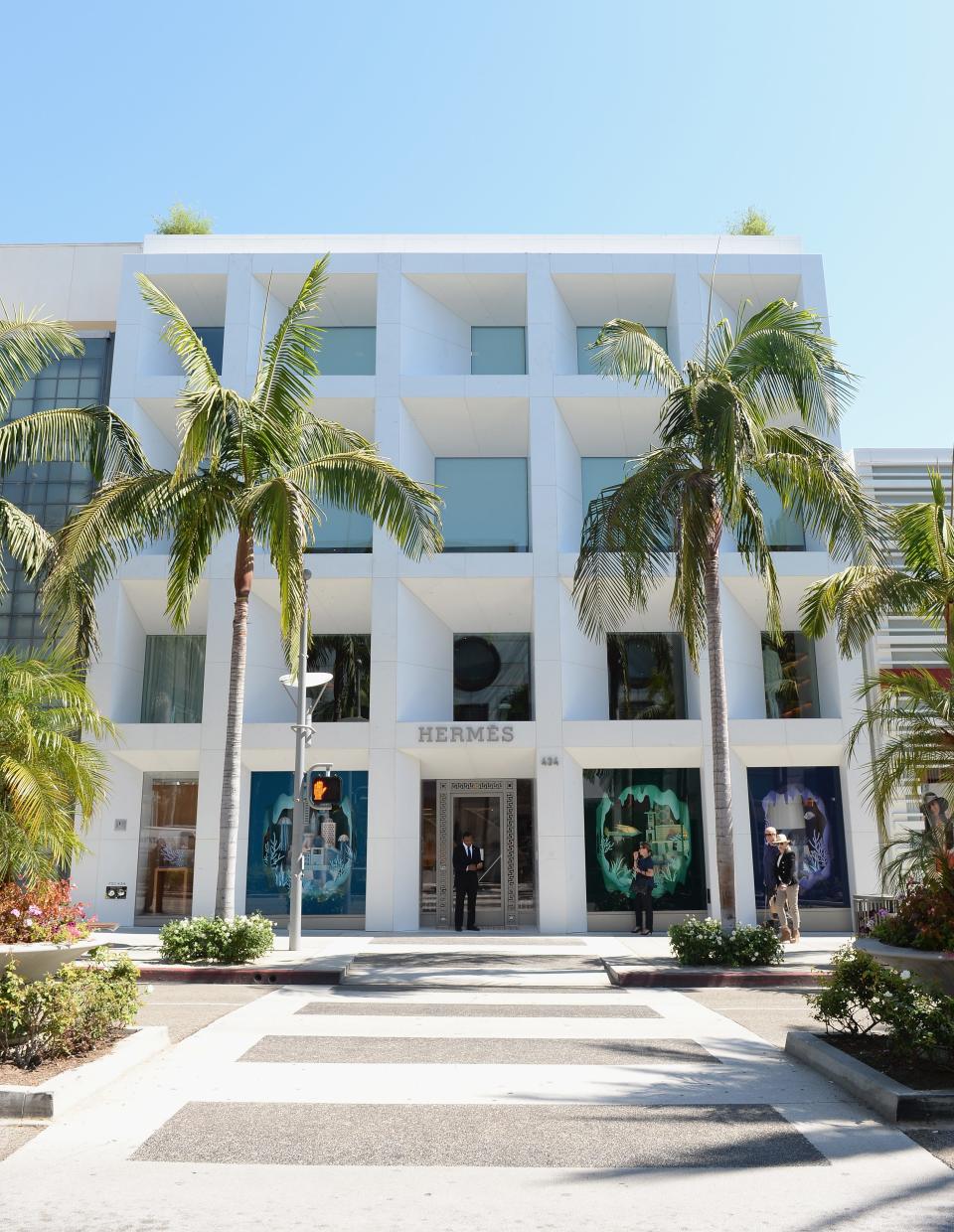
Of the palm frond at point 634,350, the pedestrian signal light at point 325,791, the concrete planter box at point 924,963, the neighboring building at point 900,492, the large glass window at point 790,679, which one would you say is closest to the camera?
the concrete planter box at point 924,963

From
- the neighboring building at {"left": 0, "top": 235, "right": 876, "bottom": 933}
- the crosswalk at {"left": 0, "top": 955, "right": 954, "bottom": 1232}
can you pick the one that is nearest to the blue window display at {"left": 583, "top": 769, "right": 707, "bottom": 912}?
the neighboring building at {"left": 0, "top": 235, "right": 876, "bottom": 933}

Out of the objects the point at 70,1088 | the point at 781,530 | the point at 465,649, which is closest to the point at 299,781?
the point at 465,649

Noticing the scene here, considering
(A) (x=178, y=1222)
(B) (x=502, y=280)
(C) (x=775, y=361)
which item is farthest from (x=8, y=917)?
(B) (x=502, y=280)

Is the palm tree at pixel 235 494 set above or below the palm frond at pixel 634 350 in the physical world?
below

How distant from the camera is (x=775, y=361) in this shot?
15.0m

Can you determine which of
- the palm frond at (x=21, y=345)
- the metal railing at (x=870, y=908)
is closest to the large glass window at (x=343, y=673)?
the palm frond at (x=21, y=345)

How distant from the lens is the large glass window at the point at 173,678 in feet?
75.2

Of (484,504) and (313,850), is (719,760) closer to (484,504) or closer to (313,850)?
(313,850)

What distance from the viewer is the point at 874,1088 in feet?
21.8

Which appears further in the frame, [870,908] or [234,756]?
[870,908]

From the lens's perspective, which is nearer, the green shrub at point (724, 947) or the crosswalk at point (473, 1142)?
the crosswalk at point (473, 1142)

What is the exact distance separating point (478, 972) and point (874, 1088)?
27.7 ft

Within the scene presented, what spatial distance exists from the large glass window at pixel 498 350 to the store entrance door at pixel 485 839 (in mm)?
9963

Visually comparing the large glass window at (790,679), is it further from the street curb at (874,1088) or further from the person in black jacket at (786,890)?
the street curb at (874,1088)
